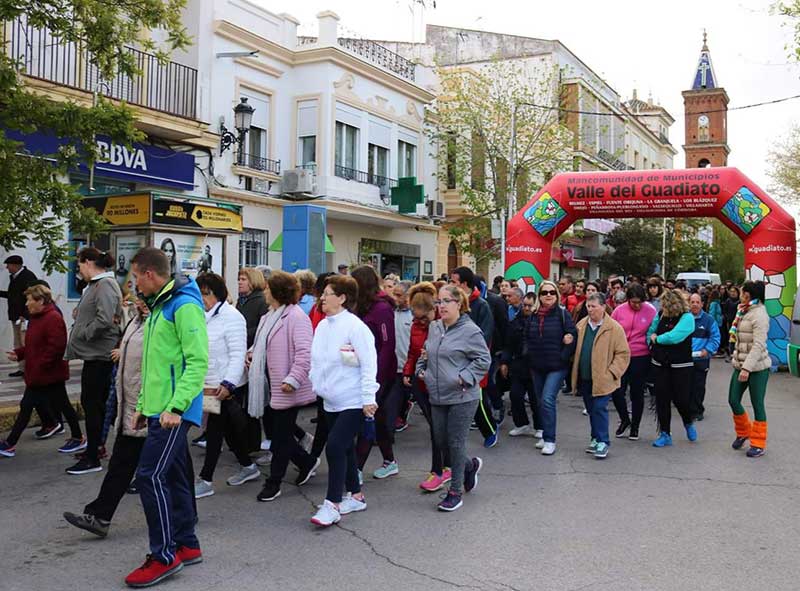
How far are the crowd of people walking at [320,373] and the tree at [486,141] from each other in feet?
56.5

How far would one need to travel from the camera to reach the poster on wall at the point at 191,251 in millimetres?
10906

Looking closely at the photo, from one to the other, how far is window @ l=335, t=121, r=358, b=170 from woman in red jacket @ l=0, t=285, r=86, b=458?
14.8m

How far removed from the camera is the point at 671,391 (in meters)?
8.47

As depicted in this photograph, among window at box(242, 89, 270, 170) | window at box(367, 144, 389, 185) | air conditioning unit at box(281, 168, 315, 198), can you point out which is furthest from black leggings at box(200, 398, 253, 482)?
window at box(367, 144, 389, 185)

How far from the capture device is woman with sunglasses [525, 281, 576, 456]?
312 inches

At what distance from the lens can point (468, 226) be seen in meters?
27.2

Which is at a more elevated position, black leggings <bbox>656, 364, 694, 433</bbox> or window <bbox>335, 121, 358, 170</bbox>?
window <bbox>335, 121, 358, 170</bbox>

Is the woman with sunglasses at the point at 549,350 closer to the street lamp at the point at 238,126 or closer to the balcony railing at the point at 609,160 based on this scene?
the street lamp at the point at 238,126

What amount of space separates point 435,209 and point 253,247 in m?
7.98

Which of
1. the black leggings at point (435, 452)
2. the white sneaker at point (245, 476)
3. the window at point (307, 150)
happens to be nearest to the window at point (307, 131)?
the window at point (307, 150)

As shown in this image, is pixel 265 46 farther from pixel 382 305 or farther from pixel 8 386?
pixel 382 305

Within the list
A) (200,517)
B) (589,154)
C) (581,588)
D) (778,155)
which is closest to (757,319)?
(581,588)

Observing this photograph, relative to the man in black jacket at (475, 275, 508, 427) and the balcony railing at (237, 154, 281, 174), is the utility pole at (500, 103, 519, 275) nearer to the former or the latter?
the balcony railing at (237, 154, 281, 174)

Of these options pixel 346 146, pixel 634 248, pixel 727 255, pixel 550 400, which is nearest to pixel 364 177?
pixel 346 146
